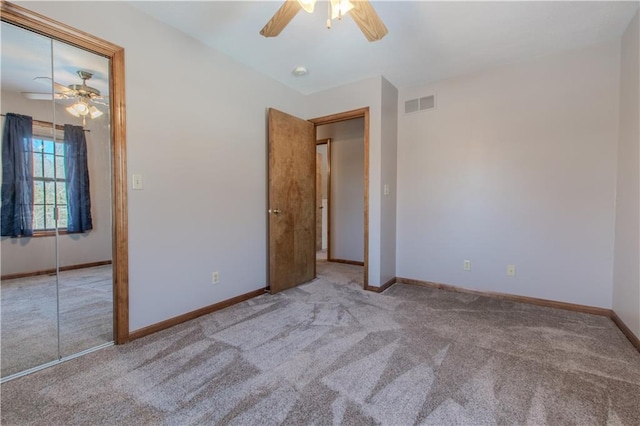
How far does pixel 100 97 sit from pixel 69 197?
0.75 meters

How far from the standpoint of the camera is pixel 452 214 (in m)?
3.28

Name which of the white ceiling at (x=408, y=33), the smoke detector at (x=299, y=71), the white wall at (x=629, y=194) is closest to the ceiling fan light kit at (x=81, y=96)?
the white ceiling at (x=408, y=33)

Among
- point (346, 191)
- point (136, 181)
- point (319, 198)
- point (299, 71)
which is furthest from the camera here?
point (319, 198)

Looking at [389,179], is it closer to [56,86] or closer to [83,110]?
[83,110]

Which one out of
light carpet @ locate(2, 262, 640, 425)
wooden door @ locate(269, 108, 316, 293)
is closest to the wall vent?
wooden door @ locate(269, 108, 316, 293)

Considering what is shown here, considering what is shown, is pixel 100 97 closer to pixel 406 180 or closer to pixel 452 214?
pixel 406 180

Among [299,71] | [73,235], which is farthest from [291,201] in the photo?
[73,235]

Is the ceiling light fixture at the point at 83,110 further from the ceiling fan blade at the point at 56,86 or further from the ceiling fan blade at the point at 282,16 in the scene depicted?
the ceiling fan blade at the point at 282,16

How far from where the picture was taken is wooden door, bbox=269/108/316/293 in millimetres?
3154

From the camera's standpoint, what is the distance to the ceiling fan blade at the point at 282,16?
65.3 inches

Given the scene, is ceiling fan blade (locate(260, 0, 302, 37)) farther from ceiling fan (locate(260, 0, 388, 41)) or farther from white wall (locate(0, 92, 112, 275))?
white wall (locate(0, 92, 112, 275))

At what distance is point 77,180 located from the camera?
2.00 m

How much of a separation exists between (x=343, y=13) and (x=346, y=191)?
11.8 ft

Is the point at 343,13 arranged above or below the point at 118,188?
above
